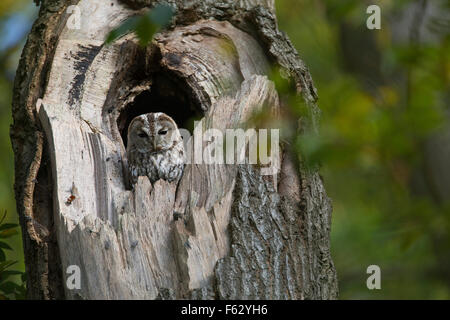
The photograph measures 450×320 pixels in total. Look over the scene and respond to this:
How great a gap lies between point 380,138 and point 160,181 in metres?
1.58

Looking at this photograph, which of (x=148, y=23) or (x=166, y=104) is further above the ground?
(x=166, y=104)

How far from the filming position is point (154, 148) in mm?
5047

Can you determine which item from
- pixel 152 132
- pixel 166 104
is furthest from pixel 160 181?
pixel 166 104

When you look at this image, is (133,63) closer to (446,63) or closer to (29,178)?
(29,178)

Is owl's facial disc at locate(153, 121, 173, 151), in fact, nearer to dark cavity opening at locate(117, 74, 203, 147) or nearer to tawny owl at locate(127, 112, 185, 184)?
tawny owl at locate(127, 112, 185, 184)

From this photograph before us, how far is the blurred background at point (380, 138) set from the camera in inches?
119

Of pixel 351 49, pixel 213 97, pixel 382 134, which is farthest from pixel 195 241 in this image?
pixel 351 49

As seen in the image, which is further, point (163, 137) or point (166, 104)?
point (166, 104)

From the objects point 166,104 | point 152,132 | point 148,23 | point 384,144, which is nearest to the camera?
point 148,23

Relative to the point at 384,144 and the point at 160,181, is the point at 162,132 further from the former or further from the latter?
the point at 384,144

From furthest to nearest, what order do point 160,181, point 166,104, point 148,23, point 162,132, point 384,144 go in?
point 166,104
point 162,132
point 160,181
point 384,144
point 148,23

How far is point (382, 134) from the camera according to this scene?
286cm

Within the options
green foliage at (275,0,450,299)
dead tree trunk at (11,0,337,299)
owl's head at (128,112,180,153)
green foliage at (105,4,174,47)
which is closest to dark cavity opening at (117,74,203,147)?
dead tree trunk at (11,0,337,299)

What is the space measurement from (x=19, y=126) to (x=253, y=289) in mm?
2066
